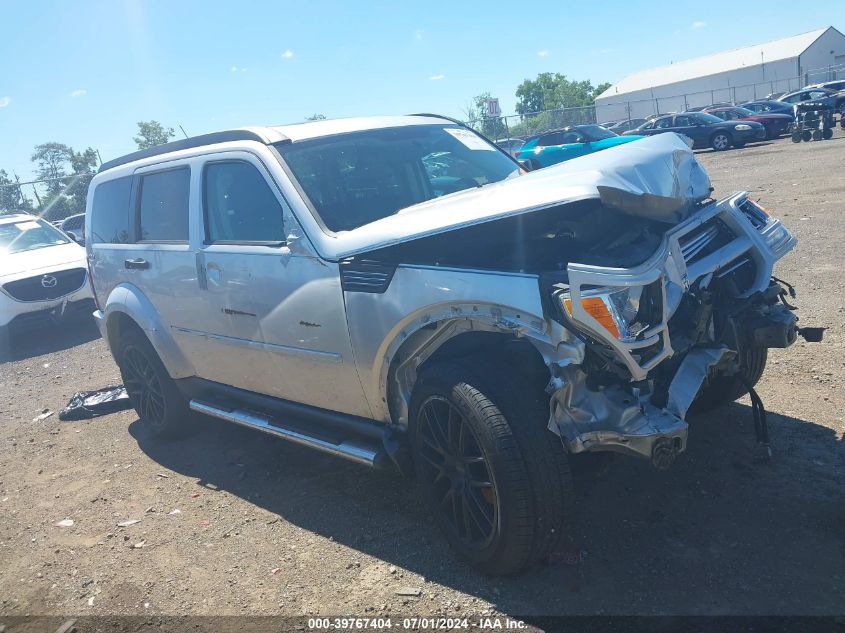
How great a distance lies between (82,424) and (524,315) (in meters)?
5.06

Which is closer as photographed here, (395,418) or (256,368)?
(395,418)

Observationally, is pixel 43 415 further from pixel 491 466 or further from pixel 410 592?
pixel 491 466

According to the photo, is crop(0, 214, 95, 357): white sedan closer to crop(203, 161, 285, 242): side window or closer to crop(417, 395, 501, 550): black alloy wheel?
crop(203, 161, 285, 242): side window

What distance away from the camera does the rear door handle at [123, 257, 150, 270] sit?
490 cm

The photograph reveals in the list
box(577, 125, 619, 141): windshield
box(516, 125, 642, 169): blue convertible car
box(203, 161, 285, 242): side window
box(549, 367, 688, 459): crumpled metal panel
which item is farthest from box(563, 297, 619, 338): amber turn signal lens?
box(577, 125, 619, 141): windshield

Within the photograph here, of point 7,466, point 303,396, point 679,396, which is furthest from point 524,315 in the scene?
point 7,466

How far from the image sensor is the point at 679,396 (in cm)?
284

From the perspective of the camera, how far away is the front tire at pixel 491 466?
9.18 ft

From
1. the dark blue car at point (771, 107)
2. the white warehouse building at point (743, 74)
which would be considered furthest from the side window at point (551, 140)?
the white warehouse building at point (743, 74)

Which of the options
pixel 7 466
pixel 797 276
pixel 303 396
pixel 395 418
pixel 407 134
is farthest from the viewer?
pixel 797 276

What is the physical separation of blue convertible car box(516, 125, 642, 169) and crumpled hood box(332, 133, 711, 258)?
15.6 m

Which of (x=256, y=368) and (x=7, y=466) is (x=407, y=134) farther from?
(x=7, y=466)

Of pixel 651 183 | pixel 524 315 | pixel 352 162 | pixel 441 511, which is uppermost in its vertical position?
pixel 352 162

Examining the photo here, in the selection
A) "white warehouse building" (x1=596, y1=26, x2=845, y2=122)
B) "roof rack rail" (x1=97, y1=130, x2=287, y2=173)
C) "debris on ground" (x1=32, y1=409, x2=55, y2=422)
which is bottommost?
"debris on ground" (x1=32, y1=409, x2=55, y2=422)
